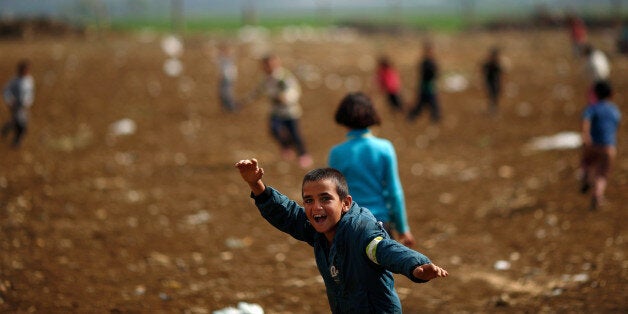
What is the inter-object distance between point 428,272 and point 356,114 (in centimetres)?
171

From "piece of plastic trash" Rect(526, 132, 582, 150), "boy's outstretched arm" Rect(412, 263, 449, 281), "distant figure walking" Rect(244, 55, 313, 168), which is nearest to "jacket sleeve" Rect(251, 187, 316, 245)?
"boy's outstretched arm" Rect(412, 263, 449, 281)

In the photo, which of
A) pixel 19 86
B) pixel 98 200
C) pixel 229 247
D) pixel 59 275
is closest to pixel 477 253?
pixel 229 247

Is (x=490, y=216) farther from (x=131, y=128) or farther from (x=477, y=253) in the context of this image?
(x=131, y=128)

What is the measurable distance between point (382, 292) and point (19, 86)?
10606 mm

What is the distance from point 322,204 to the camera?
3.25 meters

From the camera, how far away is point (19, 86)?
12289 mm

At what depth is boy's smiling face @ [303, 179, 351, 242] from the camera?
3.23m

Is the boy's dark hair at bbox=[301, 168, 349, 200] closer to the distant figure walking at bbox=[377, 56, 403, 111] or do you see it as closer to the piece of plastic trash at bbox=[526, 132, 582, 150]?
the piece of plastic trash at bbox=[526, 132, 582, 150]

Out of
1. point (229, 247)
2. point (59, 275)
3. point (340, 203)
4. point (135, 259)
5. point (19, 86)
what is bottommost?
point (340, 203)

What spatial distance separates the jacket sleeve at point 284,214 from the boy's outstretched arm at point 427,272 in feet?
2.55

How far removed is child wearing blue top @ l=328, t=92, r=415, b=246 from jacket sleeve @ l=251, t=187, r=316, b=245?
87cm

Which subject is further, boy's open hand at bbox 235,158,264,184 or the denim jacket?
boy's open hand at bbox 235,158,264,184

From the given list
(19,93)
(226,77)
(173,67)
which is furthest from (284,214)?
(173,67)

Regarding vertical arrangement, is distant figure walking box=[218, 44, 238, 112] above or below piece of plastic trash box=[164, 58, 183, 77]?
below
